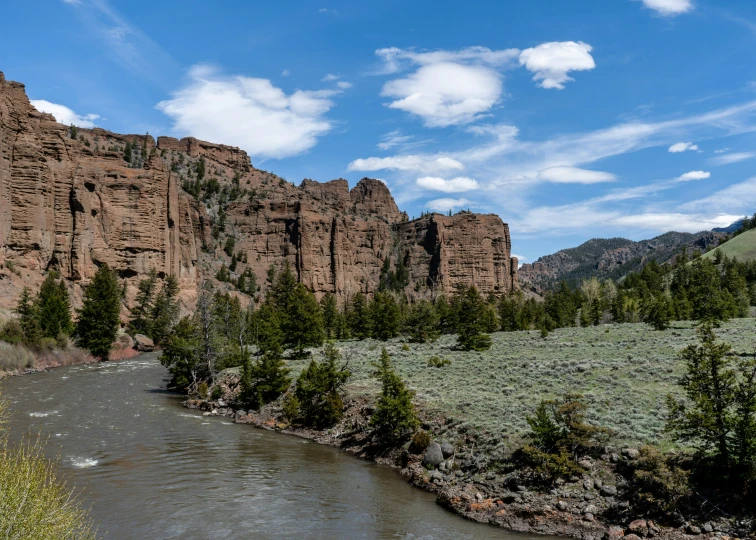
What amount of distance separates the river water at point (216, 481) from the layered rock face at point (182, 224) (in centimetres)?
4979

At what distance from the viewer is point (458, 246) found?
160 meters

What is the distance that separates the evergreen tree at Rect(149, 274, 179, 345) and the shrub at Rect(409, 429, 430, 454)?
57120 mm

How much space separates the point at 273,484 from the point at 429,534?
7554 mm

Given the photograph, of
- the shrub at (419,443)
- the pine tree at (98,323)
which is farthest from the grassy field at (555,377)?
the pine tree at (98,323)

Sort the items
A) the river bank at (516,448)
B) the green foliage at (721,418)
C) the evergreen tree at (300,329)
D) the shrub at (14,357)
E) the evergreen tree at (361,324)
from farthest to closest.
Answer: the evergreen tree at (361,324), the evergreen tree at (300,329), the shrub at (14,357), the river bank at (516,448), the green foliage at (721,418)

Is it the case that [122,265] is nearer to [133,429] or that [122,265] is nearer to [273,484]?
[133,429]

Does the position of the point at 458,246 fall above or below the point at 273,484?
above

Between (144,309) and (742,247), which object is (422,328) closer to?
(144,309)

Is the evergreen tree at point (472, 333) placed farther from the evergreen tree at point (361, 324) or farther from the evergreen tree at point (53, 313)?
the evergreen tree at point (53, 313)

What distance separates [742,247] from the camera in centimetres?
17588

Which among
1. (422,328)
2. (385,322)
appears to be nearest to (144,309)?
(385,322)

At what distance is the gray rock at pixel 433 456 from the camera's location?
76.8 ft

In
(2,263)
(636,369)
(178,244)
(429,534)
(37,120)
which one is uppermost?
(37,120)

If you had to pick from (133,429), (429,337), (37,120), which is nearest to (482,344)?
(429,337)
